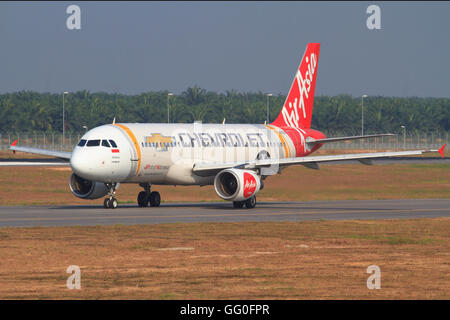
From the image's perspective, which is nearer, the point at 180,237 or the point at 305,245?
the point at 305,245

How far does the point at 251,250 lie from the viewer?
25781mm

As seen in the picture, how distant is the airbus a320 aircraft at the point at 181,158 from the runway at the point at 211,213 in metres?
1.16

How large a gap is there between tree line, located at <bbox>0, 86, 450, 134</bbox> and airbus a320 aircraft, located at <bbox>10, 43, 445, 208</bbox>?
10710 cm

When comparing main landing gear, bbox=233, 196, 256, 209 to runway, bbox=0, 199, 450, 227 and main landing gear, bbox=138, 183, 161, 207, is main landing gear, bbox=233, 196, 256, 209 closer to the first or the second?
runway, bbox=0, 199, 450, 227

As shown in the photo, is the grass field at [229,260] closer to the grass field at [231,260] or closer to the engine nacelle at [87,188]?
the grass field at [231,260]

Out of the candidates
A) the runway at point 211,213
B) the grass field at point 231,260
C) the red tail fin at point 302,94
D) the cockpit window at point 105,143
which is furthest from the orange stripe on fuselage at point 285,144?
the grass field at point 231,260

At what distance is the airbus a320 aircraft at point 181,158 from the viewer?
41875 mm

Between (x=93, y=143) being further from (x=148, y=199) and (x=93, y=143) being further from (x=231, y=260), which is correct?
(x=231, y=260)

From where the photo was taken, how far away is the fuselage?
41.6 meters

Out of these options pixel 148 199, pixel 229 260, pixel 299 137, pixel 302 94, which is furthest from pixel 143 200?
pixel 229 260

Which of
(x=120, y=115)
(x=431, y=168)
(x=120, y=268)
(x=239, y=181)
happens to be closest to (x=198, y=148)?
(x=239, y=181)

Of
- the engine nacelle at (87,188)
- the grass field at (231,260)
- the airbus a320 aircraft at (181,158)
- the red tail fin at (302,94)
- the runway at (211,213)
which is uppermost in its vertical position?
the red tail fin at (302,94)
